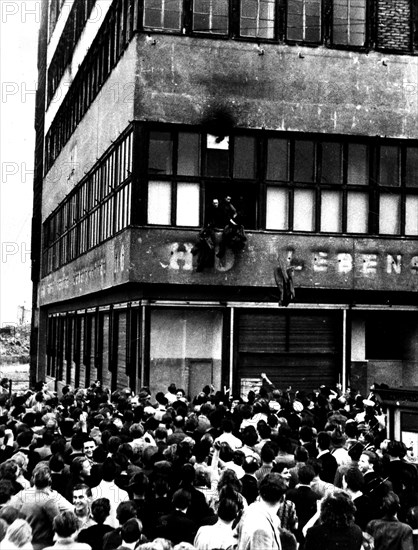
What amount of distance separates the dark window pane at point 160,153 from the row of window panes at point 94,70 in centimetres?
280

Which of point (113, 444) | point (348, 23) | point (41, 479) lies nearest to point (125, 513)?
point (41, 479)

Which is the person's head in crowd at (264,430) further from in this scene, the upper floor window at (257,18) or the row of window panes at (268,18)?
the upper floor window at (257,18)

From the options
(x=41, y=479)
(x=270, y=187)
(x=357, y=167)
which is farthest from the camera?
(x=357, y=167)

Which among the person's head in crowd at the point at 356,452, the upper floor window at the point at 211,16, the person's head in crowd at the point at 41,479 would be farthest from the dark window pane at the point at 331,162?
the person's head in crowd at the point at 41,479

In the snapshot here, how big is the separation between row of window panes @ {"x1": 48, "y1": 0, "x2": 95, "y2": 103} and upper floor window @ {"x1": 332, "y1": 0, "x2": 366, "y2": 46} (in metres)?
11.3

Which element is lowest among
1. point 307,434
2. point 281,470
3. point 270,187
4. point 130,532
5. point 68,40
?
point 130,532

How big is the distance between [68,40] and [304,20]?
59.5 ft

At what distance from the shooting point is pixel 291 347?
24891 mm

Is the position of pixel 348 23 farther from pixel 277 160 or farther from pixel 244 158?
pixel 244 158

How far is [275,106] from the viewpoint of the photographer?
2430 centimetres

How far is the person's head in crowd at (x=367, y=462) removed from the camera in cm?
1032

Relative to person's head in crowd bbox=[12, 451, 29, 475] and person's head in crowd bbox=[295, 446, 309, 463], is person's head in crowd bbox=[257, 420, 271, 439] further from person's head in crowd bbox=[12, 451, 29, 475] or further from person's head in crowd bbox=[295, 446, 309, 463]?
person's head in crowd bbox=[12, 451, 29, 475]

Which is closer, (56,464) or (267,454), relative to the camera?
(56,464)

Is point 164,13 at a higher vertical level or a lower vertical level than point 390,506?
higher
